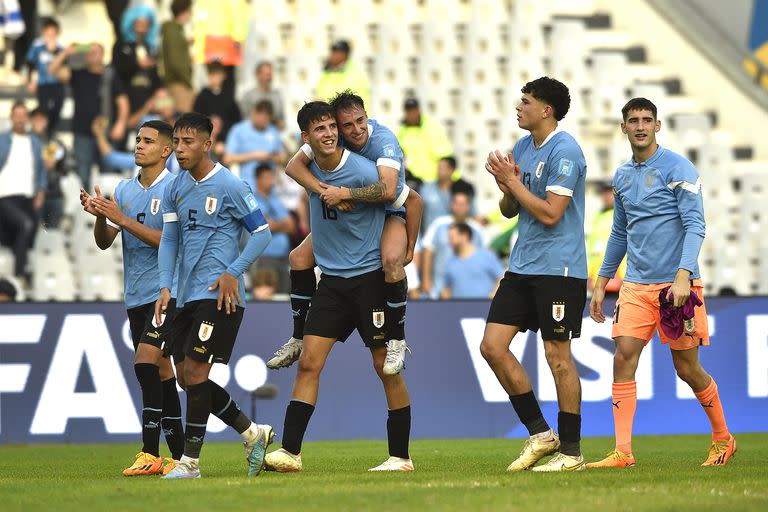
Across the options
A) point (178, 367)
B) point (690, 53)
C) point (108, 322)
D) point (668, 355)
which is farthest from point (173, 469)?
point (690, 53)

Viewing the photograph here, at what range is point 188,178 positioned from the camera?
962cm

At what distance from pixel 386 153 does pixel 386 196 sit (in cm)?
32

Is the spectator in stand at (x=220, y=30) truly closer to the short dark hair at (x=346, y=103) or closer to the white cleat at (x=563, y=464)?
the short dark hair at (x=346, y=103)

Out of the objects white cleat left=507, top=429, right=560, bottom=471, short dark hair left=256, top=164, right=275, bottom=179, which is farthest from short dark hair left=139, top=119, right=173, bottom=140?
short dark hair left=256, top=164, right=275, bottom=179

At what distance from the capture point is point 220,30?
64.0 ft

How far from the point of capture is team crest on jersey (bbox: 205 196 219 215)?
948cm

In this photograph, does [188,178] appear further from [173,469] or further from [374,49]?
[374,49]

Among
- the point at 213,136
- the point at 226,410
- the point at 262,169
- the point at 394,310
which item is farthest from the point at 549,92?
the point at 262,169

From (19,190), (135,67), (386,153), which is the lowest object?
(386,153)

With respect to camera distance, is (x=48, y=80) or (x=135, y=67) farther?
(x=48, y=80)

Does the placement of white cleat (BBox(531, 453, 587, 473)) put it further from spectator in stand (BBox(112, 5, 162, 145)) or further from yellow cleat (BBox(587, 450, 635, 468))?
spectator in stand (BBox(112, 5, 162, 145))

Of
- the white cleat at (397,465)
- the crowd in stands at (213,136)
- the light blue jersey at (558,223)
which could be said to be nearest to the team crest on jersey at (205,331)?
the white cleat at (397,465)

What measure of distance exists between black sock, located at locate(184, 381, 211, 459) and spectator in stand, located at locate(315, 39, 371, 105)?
951 cm

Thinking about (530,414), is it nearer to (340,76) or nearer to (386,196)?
(386,196)
